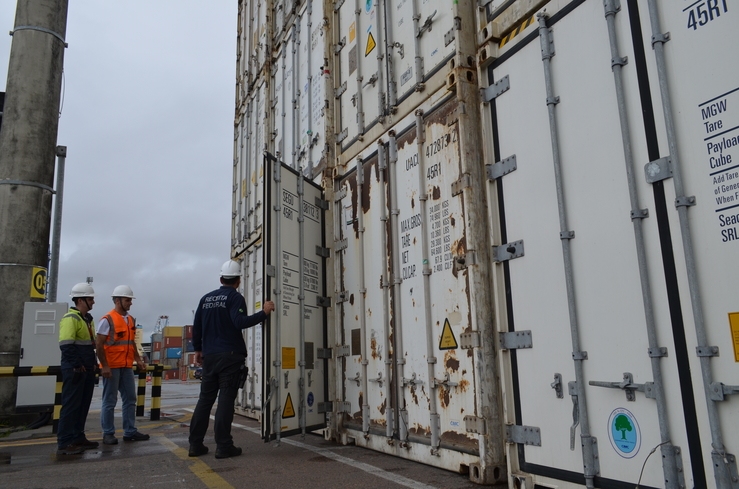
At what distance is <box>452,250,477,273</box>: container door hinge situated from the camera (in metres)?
4.48

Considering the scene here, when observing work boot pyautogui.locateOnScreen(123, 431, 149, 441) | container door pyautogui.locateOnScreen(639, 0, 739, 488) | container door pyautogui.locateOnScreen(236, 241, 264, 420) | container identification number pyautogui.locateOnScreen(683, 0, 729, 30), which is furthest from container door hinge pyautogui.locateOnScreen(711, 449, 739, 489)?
container door pyautogui.locateOnScreen(236, 241, 264, 420)

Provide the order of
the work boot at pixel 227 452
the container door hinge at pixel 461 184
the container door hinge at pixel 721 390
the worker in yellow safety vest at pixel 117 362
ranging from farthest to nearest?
1. the worker in yellow safety vest at pixel 117 362
2. the work boot at pixel 227 452
3. the container door hinge at pixel 461 184
4. the container door hinge at pixel 721 390

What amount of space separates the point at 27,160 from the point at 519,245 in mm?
9661

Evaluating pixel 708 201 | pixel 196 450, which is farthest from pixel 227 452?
pixel 708 201

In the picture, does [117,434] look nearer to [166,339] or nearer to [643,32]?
[643,32]

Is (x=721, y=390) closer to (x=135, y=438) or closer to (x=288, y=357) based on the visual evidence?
(x=288, y=357)

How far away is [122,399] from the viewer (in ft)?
23.7

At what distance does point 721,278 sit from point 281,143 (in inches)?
290

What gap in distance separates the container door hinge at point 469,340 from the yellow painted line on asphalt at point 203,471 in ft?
6.78

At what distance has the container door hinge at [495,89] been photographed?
448 centimetres

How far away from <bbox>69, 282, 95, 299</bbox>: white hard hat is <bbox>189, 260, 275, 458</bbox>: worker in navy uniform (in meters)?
1.90

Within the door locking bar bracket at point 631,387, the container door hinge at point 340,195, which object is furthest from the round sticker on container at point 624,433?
the container door hinge at point 340,195

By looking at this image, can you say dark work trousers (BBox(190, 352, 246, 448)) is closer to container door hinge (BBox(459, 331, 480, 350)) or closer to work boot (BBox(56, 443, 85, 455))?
work boot (BBox(56, 443, 85, 455))

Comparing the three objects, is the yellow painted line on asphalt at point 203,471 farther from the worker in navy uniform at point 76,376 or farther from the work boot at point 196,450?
the worker in navy uniform at point 76,376
